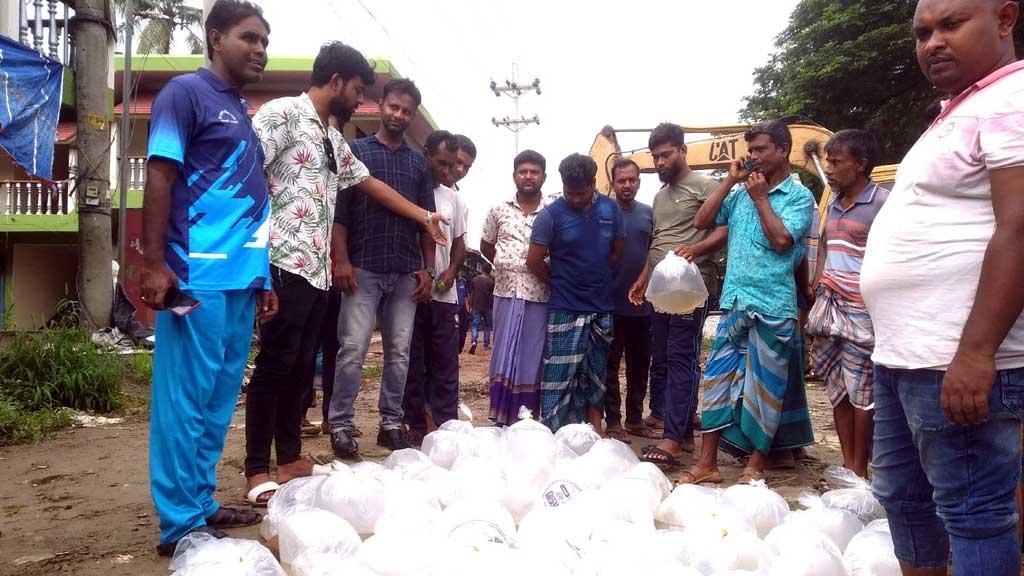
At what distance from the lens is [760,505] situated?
8.47 ft

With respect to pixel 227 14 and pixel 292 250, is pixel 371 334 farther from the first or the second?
pixel 227 14

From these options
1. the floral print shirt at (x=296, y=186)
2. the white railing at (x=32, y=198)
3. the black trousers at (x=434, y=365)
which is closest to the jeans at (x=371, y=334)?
the black trousers at (x=434, y=365)

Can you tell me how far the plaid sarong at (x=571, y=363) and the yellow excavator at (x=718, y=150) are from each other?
422 centimetres

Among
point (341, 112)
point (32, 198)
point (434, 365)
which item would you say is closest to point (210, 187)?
point (341, 112)

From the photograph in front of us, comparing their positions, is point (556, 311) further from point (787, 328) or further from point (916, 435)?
point (916, 435)

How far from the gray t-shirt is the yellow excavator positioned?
3503 millimetres

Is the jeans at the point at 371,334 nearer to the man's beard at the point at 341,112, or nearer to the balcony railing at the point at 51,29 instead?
the man's beard at the point at 341,112

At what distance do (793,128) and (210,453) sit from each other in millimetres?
7721

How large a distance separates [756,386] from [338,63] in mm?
2391

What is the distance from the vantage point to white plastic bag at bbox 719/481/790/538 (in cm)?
256

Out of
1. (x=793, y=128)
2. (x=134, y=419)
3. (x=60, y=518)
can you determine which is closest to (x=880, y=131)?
(x=793, y=128)

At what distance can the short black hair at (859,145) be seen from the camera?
135 inches

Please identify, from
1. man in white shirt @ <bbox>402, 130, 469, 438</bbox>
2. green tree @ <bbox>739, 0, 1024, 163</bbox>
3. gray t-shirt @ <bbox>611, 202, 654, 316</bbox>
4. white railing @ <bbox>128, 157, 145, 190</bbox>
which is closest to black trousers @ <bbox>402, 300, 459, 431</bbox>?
man in white shirt @ <bbox>402, 130, 469, 438</bbox>

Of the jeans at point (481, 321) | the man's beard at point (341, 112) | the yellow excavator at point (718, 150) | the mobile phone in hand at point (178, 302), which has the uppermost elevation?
the yellow excavator at point (718, 150)
